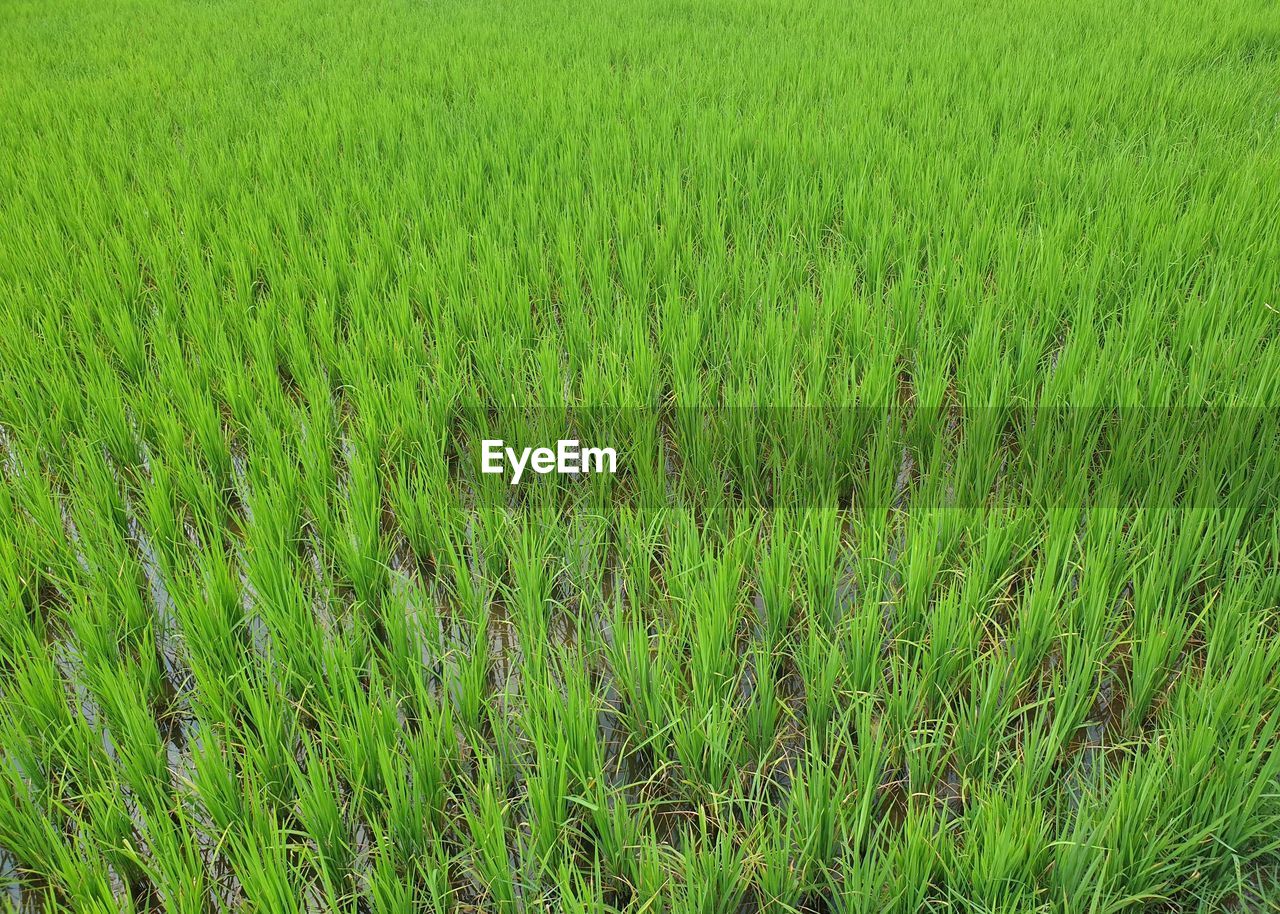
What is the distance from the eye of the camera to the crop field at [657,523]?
1015mm

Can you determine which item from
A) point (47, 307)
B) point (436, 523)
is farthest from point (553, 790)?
point (47, 307)

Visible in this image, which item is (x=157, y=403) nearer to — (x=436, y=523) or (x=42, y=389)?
(x=42, y=389)

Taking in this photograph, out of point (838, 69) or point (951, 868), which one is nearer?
point (951, 868)

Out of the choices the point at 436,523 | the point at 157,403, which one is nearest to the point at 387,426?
the point at 436,523

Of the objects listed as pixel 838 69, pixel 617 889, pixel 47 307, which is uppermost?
pixel 838 69

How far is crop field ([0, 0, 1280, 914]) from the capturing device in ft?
3.33

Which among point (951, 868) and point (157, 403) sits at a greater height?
point (157, 403)

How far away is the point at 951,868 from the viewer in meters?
0.96

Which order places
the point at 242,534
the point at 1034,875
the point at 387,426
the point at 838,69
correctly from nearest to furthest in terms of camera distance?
the point at 1034,875, the point at 242,534, the point at 387,426, the point at 838,69

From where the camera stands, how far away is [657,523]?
150 cm

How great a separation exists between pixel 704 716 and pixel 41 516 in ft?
4.68

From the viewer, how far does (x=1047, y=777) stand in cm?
114

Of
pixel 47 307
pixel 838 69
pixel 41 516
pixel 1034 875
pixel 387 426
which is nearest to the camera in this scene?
pixel 1034 875

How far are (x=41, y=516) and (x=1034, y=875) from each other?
1863mm
